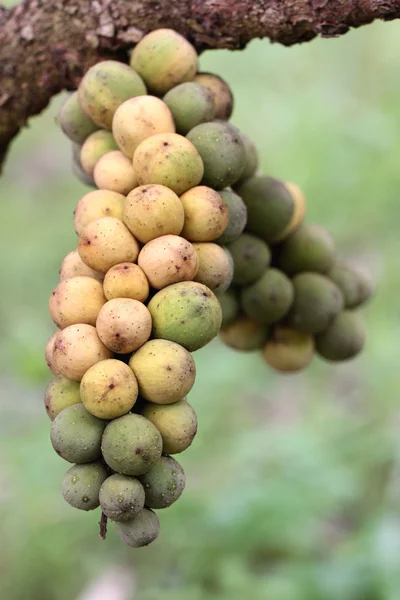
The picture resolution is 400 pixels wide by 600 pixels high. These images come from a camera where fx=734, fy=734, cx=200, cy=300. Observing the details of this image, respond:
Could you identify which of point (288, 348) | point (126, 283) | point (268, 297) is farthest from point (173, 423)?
point (288, 348)


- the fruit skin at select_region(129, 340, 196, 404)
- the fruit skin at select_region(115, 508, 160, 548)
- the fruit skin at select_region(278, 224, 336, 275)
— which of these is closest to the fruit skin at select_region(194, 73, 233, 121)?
the fruit skin at select_region(278, 224, 336, 275)

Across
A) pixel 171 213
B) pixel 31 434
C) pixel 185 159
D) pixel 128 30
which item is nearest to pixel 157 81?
pixel 128 30

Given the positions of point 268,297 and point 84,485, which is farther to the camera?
point 268,297

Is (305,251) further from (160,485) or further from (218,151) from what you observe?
(160,485)

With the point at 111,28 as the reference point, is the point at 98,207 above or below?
below

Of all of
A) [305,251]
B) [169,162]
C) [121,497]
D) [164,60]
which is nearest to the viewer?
[121,497]

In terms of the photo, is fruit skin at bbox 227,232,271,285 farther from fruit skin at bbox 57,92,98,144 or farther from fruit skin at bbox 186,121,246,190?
fruit skin at bbox 57,92,98,144

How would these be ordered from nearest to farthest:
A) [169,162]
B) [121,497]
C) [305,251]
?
→ [121,497] → [169,162] → [305,251]
